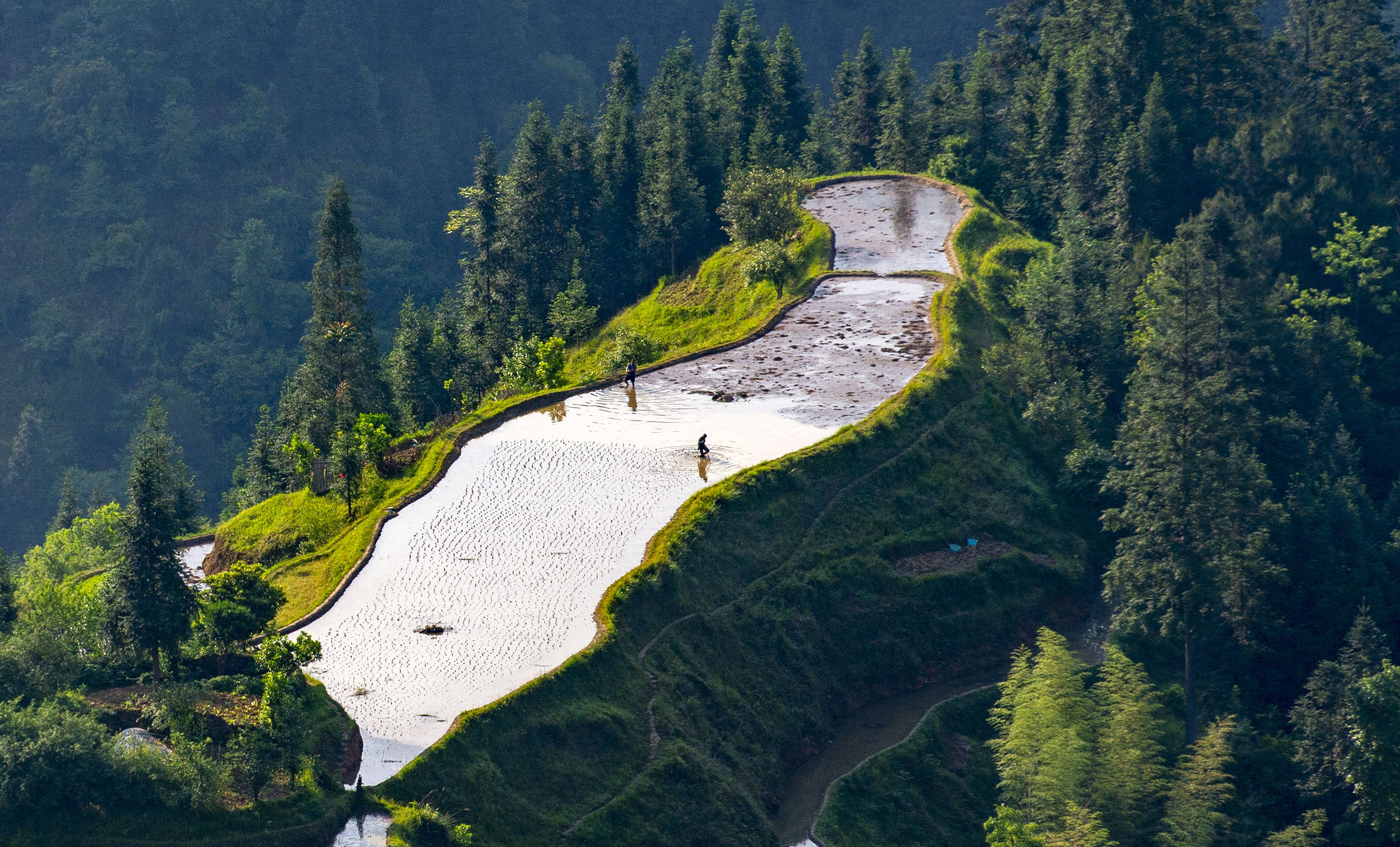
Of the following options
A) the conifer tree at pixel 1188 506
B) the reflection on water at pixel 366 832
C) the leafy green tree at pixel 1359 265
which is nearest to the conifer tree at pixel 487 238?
the conifer tree at pixel 1188 506

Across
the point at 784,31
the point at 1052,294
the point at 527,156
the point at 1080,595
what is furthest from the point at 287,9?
the point at 1080,595

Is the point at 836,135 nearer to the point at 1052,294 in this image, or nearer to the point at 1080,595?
the point at 1052,294

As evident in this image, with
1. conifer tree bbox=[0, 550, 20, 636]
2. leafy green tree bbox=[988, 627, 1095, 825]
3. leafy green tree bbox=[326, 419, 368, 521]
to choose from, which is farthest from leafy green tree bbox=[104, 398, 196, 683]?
leafy green tree bbox=[988, 627, 1095, 825]

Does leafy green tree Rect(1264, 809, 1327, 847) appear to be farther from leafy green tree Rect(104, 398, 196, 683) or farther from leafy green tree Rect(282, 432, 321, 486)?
leafy green tree Rect(282, 432, 321, 486)

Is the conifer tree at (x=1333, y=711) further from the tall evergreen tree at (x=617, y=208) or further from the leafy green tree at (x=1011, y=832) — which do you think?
the tall evergreen tree at (x=617, y=208)

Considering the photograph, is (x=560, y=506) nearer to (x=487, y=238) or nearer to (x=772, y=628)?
(x=772, y=628)

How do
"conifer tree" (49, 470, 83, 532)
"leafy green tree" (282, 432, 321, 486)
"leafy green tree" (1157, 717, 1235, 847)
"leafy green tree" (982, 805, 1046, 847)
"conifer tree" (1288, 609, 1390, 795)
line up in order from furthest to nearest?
1. "conifer tree" (49, 470, 83, 532)
2. "leafy green tree" (282, 432, 321, 486)
3. "conifer tree" (1288, 609, 1390, 795)
4. "leafy green tree" (1157, 717, 1235, 847)
5. "leafy green tree" (982, 805, 1046, 847)
